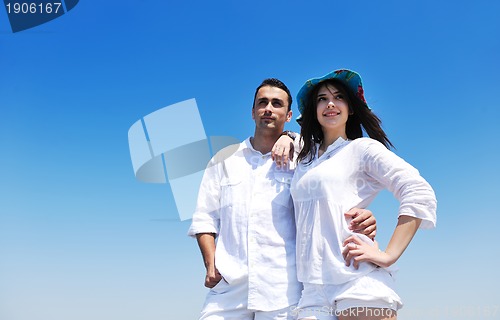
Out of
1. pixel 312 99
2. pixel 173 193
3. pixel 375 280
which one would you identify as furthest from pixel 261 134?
pixel 375 280

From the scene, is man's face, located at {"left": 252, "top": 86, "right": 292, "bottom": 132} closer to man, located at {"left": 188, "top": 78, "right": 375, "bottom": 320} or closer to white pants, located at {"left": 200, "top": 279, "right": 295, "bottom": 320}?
man, located at {"left": 188, "top": 78, "right": 375, "bottom": 320}

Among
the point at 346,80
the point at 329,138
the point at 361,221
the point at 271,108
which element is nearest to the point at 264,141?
the point at 271,108

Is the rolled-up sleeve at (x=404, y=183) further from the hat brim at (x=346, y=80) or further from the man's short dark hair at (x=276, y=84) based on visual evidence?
the man's short dark hair at (x=276, y=84)

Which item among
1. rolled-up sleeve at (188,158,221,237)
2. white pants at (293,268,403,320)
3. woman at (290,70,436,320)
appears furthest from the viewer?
rolled-up sleeve at (188,158,221,237)

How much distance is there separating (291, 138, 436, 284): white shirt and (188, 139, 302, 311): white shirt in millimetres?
328

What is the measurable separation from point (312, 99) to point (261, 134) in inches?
30.1

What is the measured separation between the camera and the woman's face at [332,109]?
413cm

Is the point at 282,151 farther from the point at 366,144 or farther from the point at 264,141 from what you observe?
the point at 366,144

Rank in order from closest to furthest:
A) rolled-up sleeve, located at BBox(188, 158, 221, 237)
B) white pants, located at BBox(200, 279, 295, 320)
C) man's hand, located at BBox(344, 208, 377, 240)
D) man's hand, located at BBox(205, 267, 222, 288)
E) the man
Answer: man's hand, located at BBox(344, 208, 377, 240) < the man < white pants, located at BBox(200, 279, 295, 320) < man's hand, located at BBox(205, 267, 222, 288) < rolled-up sleeve, located at BBox(188, 158, 221, 237)

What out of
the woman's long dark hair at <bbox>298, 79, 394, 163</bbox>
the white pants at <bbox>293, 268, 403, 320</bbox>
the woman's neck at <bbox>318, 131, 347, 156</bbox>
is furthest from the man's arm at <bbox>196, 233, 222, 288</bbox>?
the woman's neck at <bbox>318, 131, 347, 156</bbox>

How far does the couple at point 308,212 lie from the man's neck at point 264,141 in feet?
0.04

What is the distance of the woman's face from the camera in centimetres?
413

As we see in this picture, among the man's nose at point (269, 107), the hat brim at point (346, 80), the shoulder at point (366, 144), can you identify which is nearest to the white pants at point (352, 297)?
the shoulder at point (366, 144)

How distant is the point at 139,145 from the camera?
6.43 meters
